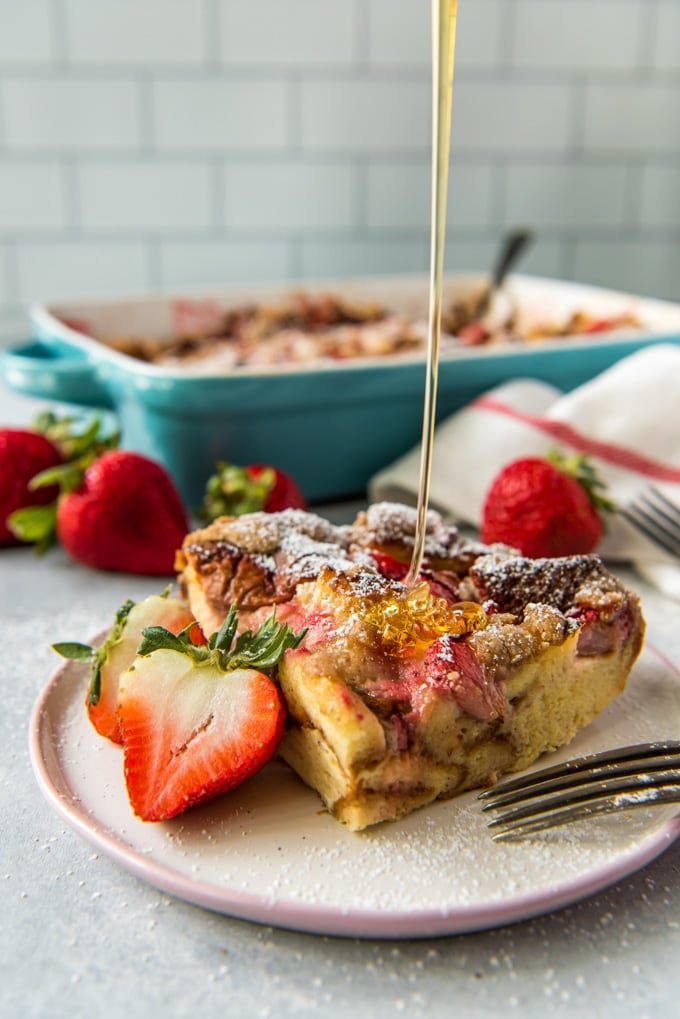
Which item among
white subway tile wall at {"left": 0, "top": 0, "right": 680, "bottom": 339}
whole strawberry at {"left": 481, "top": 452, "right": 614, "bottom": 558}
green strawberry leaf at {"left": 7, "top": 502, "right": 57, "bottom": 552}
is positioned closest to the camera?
whole strawberry at {"left": 481, "top": 452, "right": 614, "bottom": 558}

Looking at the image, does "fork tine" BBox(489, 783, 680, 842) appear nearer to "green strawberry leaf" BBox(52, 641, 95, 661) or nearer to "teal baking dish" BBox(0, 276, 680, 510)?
"green strawberry leaf" BBox(52, 641, 95, 661)

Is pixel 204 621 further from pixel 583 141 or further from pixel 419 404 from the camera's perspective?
pixel 583 141

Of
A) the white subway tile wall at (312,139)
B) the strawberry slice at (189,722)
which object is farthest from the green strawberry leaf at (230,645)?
the white subway tile wall at (312,139)

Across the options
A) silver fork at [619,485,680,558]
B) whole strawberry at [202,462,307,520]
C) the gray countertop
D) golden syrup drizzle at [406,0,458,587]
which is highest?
golden syrup drizzle at [406,0,458,587]

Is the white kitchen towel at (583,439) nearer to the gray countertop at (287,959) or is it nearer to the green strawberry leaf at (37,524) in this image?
the green strawberry leaf at (37,524)

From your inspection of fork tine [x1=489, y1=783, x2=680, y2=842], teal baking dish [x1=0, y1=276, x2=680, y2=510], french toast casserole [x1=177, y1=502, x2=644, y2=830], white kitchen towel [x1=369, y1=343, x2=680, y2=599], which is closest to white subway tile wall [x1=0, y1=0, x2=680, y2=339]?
teal baking dish [x1=0, y1=276, x2=680, y2=510]

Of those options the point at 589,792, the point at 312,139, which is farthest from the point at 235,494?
the point at 312,139

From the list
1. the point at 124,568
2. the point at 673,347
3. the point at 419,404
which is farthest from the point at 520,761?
the point at 673,347
